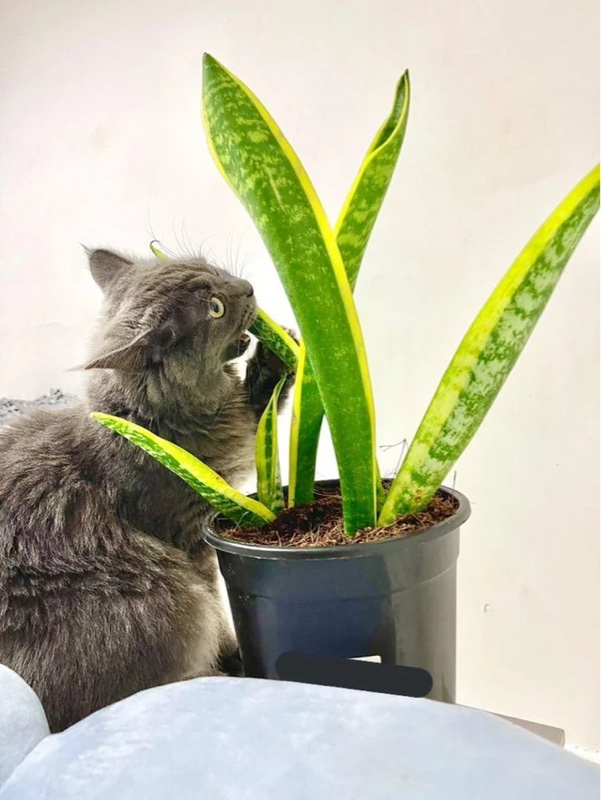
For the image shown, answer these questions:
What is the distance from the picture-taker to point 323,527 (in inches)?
24.5

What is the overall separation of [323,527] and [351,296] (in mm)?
231

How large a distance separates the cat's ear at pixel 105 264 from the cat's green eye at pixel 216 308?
0.73 feet

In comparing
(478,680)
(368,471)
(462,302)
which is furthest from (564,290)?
(478,680)

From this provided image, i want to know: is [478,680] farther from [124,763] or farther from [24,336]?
[24,336]

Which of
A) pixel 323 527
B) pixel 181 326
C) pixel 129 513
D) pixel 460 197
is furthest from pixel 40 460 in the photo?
pixel 460 197

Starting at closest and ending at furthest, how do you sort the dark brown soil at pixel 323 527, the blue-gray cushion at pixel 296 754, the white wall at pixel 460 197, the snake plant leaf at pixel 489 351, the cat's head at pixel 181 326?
1. the blue-gray cushion at pixel 296 754
2. the snake plant leaf at pixel 489 351
3. the dark brown soil at pixel 323 527
4. the cat's head at pixel 181 326
5. the white wall at pixel 460 197

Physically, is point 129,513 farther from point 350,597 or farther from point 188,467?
point 350,597

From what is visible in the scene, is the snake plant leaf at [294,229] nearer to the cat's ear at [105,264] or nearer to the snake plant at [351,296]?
the snake plant at [351,296]

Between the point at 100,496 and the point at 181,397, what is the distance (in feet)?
0.48

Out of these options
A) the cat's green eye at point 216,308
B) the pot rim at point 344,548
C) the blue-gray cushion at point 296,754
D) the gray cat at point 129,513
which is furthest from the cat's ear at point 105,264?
the blue-gray cushion at point 296,754

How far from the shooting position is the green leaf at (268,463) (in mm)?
664

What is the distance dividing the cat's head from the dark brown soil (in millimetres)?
185

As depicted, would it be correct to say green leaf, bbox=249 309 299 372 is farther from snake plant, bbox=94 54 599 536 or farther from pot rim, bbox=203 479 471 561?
pot rim, bbox=203 479 471 561

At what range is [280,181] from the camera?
0.49 m
